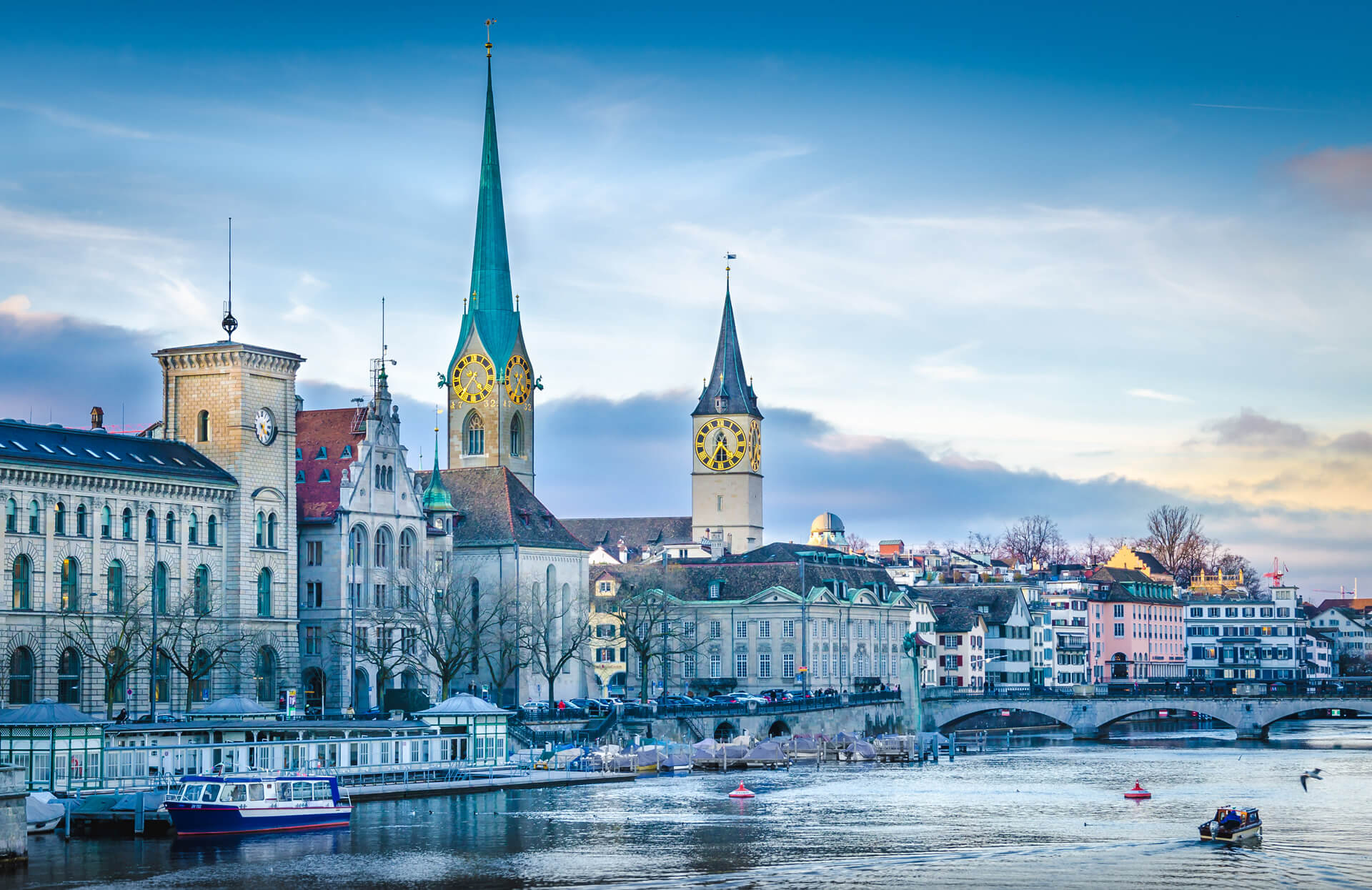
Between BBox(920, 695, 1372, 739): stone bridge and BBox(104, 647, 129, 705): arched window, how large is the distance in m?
67.8

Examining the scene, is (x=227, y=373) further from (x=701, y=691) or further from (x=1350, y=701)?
(x=1350, y=701)

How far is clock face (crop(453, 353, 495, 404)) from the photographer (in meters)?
183

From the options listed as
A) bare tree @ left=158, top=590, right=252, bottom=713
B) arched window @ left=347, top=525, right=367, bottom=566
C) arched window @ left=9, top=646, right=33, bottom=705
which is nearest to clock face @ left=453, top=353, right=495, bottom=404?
arched window @ left=347, top=525, right=367, bottom=566

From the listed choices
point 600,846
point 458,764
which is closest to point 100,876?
point 600,846

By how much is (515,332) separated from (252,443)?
6671 cm

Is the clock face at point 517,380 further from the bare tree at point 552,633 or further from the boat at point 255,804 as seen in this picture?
the boat at point 255,804

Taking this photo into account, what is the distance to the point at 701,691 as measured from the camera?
160 metres

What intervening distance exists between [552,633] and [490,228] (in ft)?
167

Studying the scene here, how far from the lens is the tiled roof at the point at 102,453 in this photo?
105m

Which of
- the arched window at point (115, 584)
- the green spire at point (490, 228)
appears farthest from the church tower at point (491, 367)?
the arched window at point (115, 584)

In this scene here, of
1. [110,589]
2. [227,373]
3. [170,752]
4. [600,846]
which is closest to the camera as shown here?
[600,846]

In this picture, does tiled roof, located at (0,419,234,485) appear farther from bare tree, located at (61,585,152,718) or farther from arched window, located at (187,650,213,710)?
arched window, located at (187,650,213,710)

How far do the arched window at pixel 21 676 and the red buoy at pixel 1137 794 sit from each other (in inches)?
2014

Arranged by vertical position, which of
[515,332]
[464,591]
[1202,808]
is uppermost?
[515,332]
